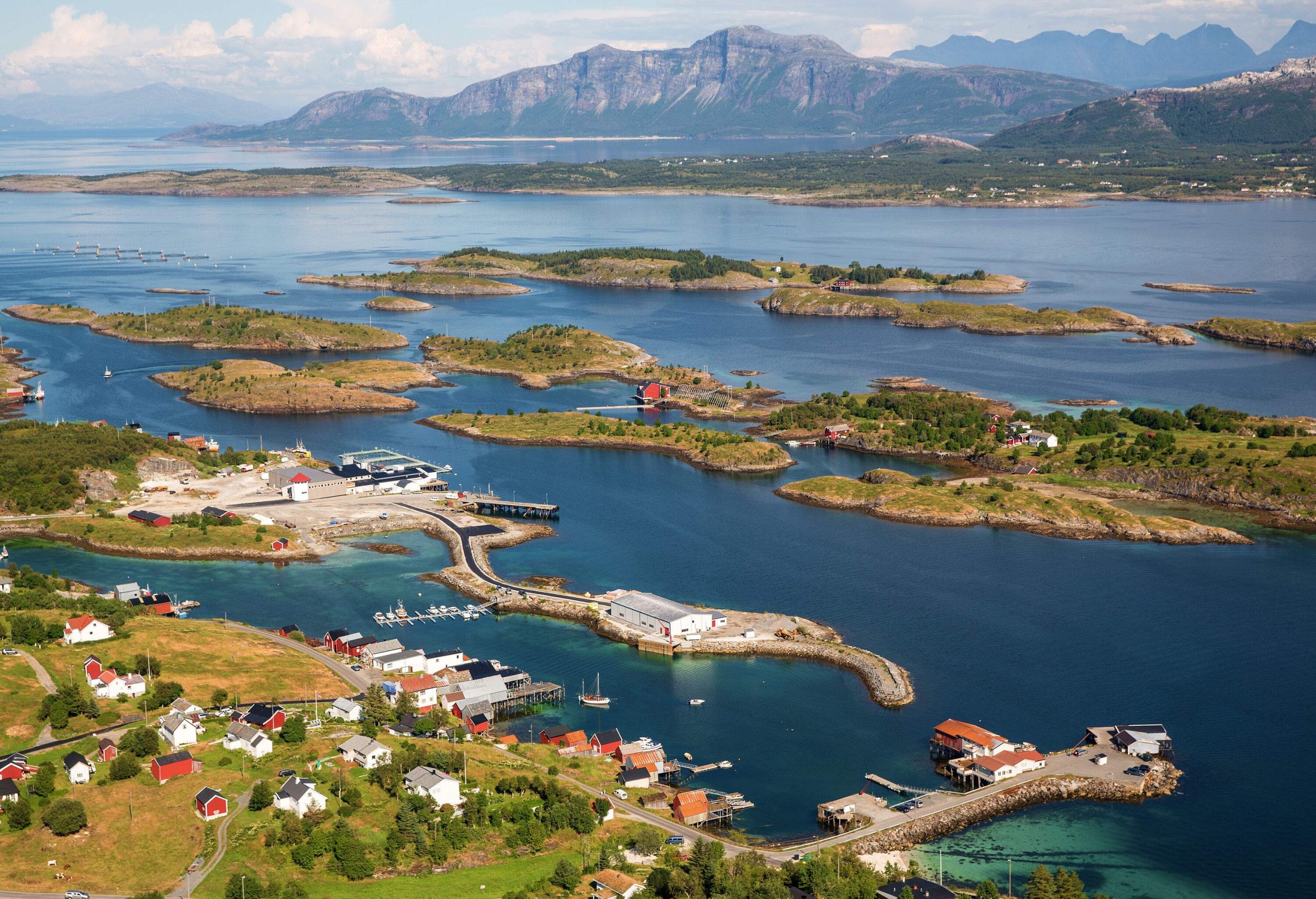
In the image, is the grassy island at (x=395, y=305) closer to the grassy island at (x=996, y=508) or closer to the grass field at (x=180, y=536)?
the grass field at (x=180, y=536)

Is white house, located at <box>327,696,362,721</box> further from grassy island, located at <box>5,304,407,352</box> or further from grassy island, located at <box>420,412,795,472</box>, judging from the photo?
grassy island, located at <box>5,304,407,352</box>

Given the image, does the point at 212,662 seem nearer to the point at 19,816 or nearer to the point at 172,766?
the point at 172,766

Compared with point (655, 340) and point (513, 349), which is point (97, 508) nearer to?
point (513, 349)

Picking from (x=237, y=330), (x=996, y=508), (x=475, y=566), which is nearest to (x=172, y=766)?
(x=475, y=566)

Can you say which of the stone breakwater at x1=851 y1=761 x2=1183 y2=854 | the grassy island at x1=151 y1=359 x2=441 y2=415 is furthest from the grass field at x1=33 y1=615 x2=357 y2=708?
the grassy island at x1=151 y1=359 x2=441 y2=415

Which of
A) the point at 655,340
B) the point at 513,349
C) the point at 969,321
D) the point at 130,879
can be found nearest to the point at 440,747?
the point at 130,879
